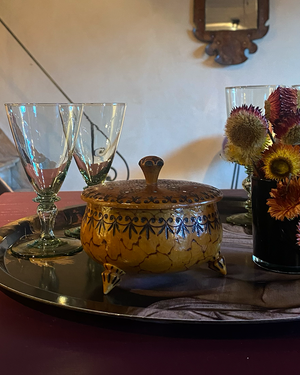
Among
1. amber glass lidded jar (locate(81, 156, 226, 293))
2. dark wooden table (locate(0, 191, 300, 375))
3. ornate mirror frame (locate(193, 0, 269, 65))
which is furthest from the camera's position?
ornate mirror frame (locate(193, 0, 269, 65))

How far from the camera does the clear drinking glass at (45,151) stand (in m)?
0.54

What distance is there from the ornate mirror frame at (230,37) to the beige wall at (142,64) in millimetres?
39

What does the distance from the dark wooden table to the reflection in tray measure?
0.04 feet

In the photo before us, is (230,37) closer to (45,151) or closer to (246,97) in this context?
(246,97)

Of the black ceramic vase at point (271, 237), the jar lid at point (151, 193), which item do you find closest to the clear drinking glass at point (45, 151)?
the jar lid at point (151, 193)

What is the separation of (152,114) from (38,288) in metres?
1.84

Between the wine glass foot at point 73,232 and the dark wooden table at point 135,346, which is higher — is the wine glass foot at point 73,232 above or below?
below

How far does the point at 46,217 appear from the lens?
0.60m

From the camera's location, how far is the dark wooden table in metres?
0.29

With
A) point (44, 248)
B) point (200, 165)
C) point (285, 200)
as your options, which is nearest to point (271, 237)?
point (285, 200)

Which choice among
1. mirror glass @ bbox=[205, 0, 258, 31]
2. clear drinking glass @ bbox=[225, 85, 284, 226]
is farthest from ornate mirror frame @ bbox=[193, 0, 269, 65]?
clear drinking glass @ bbox=[225, 85, 284, 226]

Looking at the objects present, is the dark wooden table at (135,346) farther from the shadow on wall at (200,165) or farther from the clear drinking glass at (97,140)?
the shadow on wall at (200,165)

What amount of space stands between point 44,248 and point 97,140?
0.22m

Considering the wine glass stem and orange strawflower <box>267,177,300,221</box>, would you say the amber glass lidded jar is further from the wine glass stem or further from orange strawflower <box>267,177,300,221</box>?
the wine glass stem
